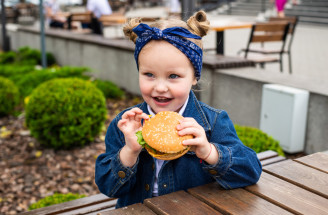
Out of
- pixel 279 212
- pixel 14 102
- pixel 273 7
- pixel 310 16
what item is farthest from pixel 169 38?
pixel 273 7

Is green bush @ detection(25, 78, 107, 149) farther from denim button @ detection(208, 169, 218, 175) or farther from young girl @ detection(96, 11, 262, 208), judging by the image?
denim button @ detection(208, 169, 218, 175)

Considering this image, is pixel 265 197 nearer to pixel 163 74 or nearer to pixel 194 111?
pixel 194 111

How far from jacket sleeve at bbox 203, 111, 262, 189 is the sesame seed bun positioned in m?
0.21

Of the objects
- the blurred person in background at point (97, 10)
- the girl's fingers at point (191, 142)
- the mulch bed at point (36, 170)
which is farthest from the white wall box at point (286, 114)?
the blurred person in background at point (97, 10)

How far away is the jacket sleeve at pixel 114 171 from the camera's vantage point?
1.83m

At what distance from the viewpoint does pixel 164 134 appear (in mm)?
1599

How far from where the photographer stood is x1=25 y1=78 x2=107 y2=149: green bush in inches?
181

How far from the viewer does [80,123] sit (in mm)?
4711

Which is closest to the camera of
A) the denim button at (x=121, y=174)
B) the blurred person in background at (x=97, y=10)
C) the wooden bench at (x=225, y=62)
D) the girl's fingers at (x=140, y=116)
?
the girl's fingers at (x=140, y=116)

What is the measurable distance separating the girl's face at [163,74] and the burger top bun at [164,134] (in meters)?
0.14

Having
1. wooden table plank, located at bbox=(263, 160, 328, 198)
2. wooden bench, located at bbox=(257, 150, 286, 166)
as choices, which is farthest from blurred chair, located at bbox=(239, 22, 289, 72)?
wooden table plank, located at bbox=(263, 160, 328, 198)

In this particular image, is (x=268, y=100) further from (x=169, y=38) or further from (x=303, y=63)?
(x=303, y=63)

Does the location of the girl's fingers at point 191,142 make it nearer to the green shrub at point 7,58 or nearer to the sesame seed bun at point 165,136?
the sesame seed bun at point 165,136

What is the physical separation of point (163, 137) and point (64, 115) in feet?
10.5
